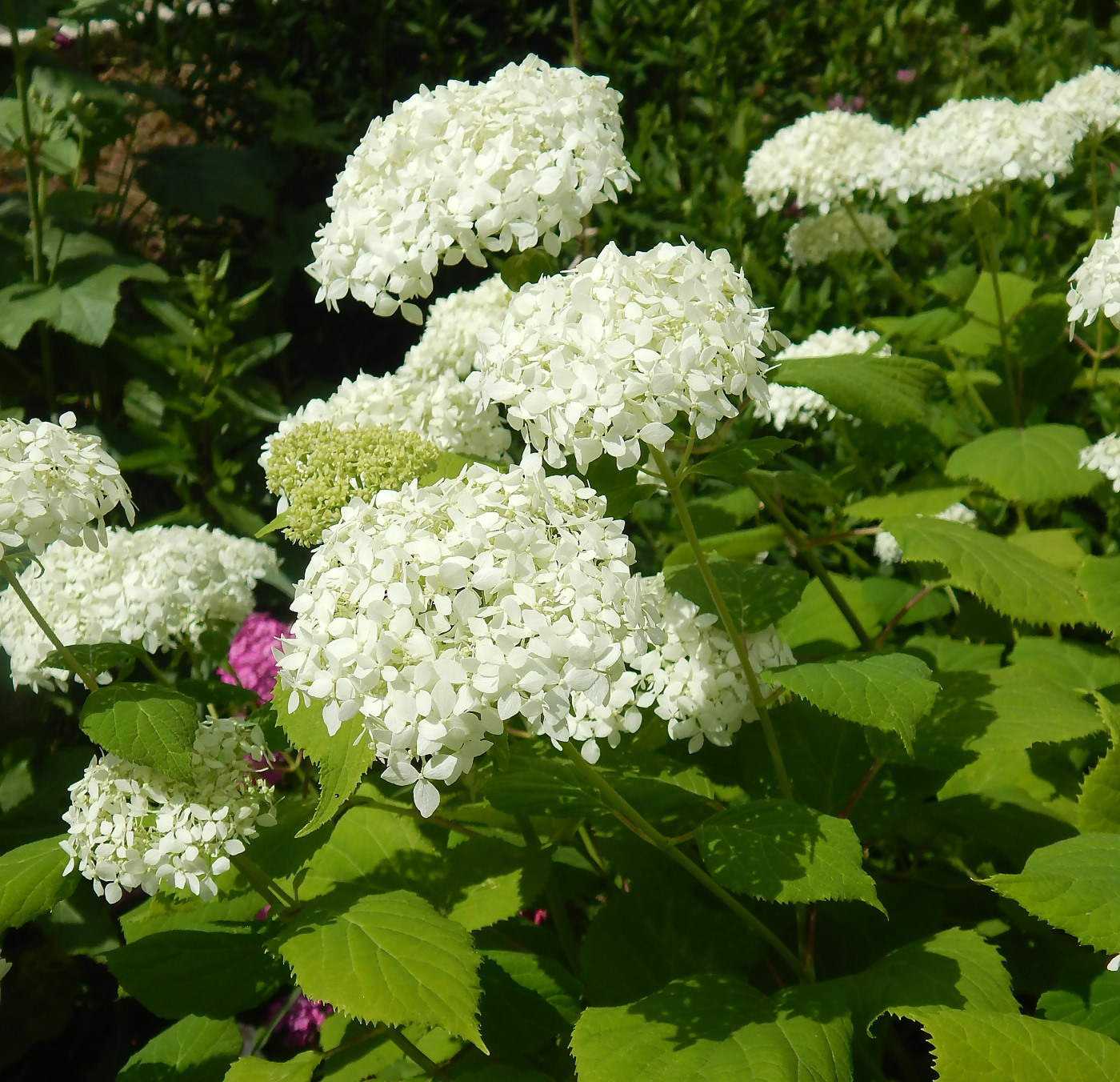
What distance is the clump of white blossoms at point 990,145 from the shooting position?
2764 mm

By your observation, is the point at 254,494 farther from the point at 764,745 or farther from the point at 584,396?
the point at 584,396

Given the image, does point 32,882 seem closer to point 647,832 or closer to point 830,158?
point 647,832

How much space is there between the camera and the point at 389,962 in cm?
135

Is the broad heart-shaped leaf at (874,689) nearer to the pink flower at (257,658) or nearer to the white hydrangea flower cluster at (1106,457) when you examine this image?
the white hydrangea flower cluster at (1106,457)

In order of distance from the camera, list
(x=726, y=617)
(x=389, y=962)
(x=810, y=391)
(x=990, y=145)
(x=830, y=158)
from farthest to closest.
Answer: (x=830, y=158)
(x=810, y=391)
(x=990, y=145)
(x=726, y=617)
(x=389, y=962)

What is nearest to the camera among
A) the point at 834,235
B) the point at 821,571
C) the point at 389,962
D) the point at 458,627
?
the point at 458,627

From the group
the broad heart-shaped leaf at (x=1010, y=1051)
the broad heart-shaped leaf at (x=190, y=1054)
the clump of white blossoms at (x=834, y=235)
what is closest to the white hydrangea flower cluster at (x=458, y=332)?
the broad heart-shaped leaf at (x=190, y=1054)

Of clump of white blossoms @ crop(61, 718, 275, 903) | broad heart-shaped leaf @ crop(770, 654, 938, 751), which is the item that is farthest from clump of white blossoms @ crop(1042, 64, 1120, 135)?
clump of white blossoms @ crop(61, 718, 275, 903)

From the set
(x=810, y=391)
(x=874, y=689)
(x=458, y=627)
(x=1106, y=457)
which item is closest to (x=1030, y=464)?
(x=1106, y=457)

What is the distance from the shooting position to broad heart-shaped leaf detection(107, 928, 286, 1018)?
62.7 inches

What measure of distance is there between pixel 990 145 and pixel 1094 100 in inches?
18.7

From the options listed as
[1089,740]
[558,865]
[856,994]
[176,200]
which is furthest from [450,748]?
[176,200]

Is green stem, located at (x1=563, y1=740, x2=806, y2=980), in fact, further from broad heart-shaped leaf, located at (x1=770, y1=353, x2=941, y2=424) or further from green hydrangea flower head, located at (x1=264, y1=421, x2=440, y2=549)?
broad heart-shaped leaf, located at (x1=770, y1=353, x2=941, y2=424)

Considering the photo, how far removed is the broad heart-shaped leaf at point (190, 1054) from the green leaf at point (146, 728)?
69 centimetres
